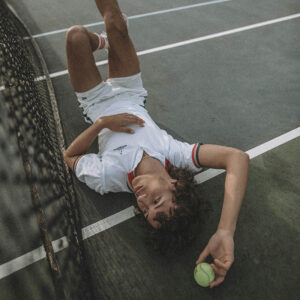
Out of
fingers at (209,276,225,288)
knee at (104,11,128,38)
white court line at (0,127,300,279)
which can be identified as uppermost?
knee at (104,11,128,38)

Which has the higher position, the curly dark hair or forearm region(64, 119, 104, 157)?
forearm region(64, 119, 104, 157)

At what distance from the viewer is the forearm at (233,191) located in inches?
63.1

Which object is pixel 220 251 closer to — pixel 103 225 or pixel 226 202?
pixel 226 202

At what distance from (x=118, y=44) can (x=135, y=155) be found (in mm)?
1094

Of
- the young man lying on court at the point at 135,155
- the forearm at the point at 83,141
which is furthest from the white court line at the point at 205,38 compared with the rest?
the forearm at the point at 83,141

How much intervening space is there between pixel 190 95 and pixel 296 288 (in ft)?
7.12

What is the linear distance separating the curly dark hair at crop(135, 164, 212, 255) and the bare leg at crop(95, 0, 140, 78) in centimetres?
120

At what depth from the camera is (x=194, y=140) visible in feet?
8.47

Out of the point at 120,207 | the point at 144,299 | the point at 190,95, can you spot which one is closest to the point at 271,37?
the point at 190,95

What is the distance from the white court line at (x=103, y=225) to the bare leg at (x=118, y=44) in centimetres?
117

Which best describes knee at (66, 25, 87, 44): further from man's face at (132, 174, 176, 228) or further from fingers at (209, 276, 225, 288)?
fingers at (209, 276, 225, 288)

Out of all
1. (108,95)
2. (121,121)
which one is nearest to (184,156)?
(121,121)

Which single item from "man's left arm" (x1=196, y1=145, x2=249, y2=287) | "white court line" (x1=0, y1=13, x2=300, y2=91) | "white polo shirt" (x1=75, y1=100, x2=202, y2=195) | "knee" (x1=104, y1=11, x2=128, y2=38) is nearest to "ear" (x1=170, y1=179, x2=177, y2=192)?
"white polo shirt" (x1=75, y1=100, x2=202, y2=195)

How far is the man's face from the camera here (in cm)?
166
